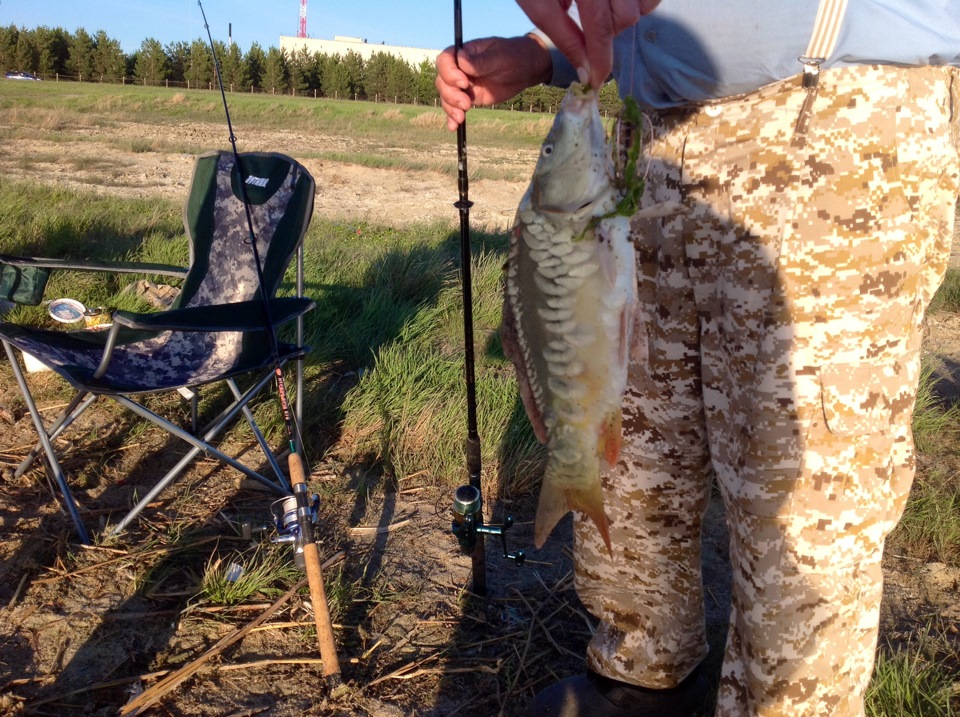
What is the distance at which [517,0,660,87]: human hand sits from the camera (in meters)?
1.27

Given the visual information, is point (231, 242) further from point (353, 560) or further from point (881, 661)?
point (881, 661)

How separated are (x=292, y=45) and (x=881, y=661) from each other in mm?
92224

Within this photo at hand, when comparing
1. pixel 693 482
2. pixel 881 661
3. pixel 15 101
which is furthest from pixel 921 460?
pixel 15 101

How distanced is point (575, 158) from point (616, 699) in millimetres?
1580

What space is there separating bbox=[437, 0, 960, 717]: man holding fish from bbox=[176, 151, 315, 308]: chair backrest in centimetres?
270

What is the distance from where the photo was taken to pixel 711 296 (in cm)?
169

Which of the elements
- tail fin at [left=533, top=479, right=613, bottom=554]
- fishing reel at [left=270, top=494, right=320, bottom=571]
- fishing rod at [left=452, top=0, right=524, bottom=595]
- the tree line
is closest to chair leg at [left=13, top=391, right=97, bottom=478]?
fishing reel at [left=270, top=494, right=320, bottom=571]

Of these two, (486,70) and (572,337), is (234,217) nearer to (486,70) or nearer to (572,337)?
(486,70)

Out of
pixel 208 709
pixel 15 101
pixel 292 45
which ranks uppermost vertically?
pixel 292 45

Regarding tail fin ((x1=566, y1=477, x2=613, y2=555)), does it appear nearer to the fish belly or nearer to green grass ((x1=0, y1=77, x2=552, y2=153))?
the fish belly

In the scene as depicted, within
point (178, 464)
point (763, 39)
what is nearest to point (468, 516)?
point (178, 464)

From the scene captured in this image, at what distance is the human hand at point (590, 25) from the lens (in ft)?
4.16

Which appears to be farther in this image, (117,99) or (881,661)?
(117,99)

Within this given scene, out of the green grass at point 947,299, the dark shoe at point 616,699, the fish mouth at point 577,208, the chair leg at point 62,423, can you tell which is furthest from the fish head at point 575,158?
the green grass at point 947,299
